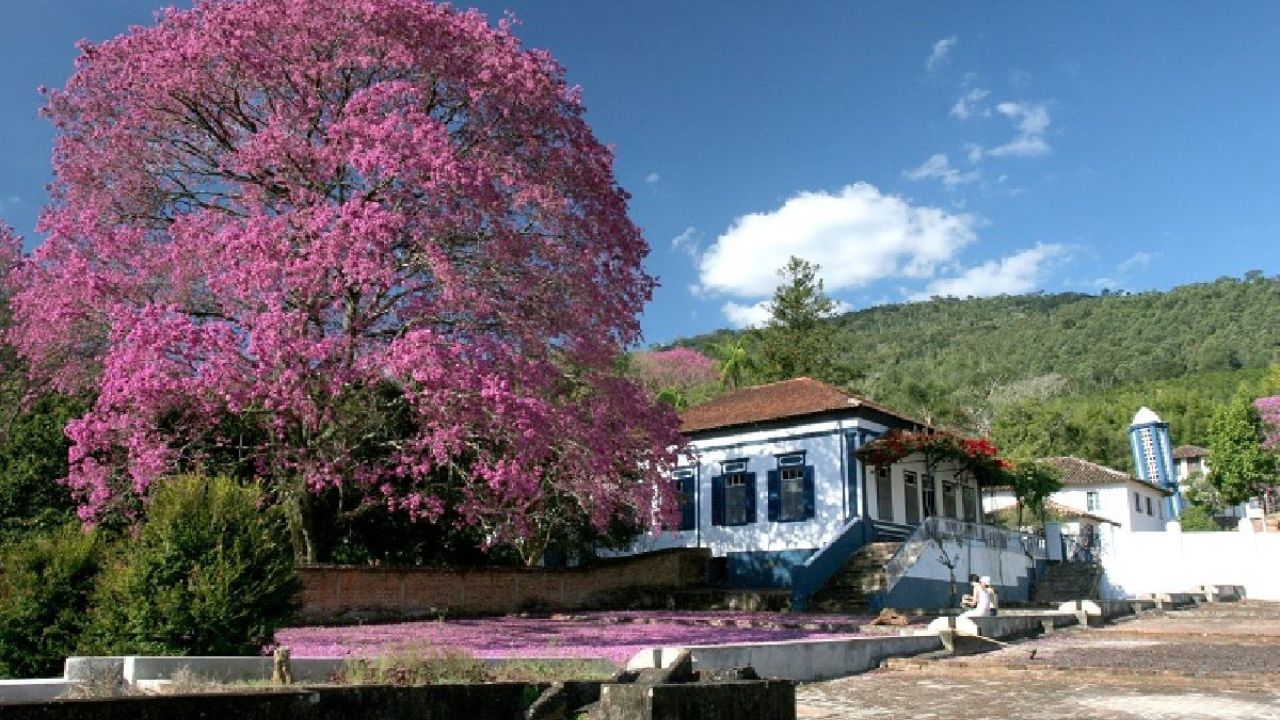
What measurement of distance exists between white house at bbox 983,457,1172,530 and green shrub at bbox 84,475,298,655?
4137 cm

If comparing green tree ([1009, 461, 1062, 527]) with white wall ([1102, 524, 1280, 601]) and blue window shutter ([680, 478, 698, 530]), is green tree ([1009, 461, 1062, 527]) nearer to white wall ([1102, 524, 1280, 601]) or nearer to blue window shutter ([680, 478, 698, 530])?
white wall ([1102, 524, 1280, 601])

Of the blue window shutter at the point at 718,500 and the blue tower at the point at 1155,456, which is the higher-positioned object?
the blue tower at the point at 1155,456

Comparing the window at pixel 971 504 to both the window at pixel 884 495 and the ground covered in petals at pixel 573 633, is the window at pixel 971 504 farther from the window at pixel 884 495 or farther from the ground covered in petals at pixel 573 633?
the ground covered in petals at pixel 573 633

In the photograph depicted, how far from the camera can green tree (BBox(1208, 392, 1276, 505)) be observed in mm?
40969

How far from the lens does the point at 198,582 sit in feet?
29.0

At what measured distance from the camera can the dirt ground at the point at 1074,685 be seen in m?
8.86

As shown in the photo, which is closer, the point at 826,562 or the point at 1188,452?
the point at 826,562

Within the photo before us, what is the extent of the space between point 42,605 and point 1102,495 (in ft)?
156

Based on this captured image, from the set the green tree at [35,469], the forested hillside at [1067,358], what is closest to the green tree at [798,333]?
the forested hillside at [1067,358]


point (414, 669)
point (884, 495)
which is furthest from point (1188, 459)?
point (414, 669)

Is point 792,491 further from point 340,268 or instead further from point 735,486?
point 340,268

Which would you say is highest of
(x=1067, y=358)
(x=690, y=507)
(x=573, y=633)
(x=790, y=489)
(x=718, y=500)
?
(x=1067, y=358)

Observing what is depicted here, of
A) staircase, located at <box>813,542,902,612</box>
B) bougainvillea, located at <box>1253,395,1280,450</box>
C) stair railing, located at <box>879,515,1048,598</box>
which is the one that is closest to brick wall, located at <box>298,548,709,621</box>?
staircase, located at <box>813,542,902,612</box>

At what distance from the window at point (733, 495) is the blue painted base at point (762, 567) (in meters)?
0.96
